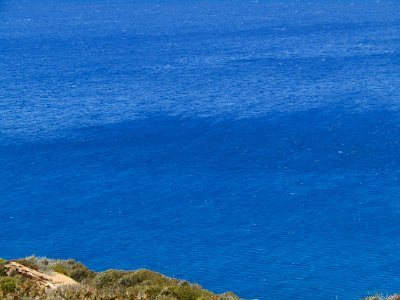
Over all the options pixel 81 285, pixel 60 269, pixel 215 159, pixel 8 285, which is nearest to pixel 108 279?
pixel 60 269

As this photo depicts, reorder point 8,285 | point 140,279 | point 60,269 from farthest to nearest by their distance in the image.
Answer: point 60,269 → point 140,279 → point 8,285

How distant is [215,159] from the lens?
7219 cm

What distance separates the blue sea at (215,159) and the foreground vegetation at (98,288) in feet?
70.1

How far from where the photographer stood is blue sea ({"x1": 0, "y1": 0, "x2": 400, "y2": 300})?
5234 cm

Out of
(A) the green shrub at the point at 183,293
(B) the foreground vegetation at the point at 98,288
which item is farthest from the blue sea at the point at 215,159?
(A) the green shrub at the point at 183,293

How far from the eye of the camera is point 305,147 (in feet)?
242

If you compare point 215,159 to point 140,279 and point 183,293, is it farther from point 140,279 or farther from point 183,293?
point 183,293

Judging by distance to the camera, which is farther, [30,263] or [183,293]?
[30,263]

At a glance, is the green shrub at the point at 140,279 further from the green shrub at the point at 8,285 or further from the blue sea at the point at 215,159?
the blue sea at the point at 215,159

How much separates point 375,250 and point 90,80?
211 feet

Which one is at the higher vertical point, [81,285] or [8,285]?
[81,285]

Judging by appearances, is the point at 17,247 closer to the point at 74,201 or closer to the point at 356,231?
the point at 74,201

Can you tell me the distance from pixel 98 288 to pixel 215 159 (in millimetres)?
49308

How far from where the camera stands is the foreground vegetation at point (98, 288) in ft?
63.9
